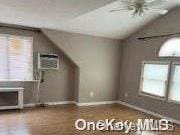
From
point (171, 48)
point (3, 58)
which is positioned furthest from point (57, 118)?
point (171, 48)

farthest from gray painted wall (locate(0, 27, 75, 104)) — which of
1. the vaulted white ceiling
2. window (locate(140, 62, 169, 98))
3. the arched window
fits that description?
the arched window

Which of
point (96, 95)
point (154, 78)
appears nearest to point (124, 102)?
point (96, 95)

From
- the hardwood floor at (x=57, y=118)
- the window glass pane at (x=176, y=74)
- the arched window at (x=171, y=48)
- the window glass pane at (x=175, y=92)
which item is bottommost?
the hardwood floor at (x=57, y=118)

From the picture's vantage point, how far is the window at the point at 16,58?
16.2 feet

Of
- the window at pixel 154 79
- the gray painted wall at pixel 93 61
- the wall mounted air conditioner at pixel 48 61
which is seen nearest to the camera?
the window at pixel 154 79

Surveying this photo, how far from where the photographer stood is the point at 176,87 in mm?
4543

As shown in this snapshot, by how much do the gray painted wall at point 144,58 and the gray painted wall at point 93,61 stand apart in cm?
32

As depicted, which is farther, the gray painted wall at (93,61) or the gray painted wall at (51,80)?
the gray painted wall at (93,61)

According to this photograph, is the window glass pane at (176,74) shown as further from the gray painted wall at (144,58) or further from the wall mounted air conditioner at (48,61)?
the wall mounted air conditioner at (48,61)

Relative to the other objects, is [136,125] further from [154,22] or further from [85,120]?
[154,22]

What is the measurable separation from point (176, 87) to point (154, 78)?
2.47 ft

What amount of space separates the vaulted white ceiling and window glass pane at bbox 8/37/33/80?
632 millimetres

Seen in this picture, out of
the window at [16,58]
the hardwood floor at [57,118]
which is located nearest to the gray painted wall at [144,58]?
the hardwood floor at [57,118]

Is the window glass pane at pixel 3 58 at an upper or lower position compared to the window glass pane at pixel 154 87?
upper
